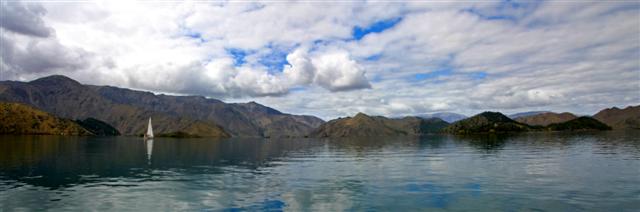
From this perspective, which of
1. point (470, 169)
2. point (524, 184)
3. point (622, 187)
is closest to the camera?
point (622, 187)

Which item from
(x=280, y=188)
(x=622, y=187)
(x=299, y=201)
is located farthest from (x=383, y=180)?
(x=622, y=187)

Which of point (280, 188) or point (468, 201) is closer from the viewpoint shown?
point (468, 201)

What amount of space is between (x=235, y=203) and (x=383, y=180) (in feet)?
86.6

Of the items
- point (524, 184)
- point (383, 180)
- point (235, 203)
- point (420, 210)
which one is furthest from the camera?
point (383, 180)

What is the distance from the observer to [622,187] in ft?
179

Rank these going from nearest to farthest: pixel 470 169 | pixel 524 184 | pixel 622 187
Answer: pixel 622 187, pixel 524 184, pixel 470 169

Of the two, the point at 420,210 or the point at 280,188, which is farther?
the point at 280,188

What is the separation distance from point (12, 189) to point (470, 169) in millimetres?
72045

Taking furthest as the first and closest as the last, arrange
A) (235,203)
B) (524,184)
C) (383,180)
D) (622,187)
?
(383,180) < (524,184) < (622,187) < (235,203)

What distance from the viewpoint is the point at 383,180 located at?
64.9m

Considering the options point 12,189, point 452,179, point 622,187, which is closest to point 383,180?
point 452,179

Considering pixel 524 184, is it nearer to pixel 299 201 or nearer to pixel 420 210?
pixel 420 210

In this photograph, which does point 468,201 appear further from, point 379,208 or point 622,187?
point 622,187

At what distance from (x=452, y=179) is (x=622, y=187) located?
2119 centimetres
